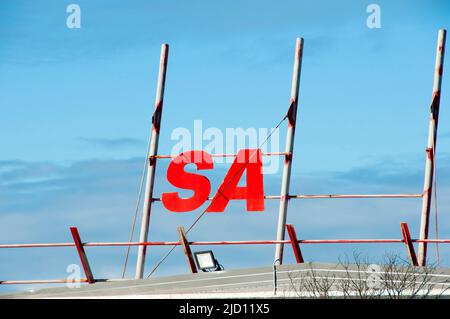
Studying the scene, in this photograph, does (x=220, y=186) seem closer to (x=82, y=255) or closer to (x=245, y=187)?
(x=245, y=187)

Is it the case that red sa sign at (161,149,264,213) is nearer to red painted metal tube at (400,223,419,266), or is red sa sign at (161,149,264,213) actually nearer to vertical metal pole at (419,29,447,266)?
vertical metal pole at (419,29,447,266)

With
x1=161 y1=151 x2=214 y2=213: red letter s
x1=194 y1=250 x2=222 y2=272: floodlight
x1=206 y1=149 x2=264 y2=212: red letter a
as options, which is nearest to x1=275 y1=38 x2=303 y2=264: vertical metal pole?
x1=206 y1=149 x2=264 y2=212: red letter a

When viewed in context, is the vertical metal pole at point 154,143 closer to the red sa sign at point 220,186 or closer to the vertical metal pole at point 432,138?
the red sa sign at point 220,186

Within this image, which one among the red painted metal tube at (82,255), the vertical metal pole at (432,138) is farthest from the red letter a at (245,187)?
the red painted metal tube at (82,255)

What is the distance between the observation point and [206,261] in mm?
27422

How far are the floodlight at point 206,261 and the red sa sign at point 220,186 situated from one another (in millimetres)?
6789

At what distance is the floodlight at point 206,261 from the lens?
27359 millimetres

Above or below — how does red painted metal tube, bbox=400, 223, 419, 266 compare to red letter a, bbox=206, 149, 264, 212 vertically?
below

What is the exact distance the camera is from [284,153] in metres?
34.6

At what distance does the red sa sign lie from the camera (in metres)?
34.2

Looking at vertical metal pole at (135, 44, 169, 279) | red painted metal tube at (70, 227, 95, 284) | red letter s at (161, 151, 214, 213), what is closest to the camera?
red painted metal tube at (70, 227, 95, 284)

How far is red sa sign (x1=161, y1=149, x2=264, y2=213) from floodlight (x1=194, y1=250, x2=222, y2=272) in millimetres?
6789
